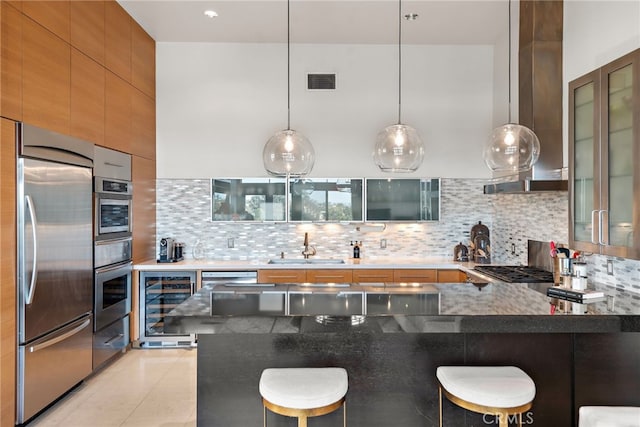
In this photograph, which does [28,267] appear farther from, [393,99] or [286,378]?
[393,99]

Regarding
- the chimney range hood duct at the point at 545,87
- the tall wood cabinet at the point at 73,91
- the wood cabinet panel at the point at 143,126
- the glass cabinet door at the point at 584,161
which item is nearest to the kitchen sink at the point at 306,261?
the tall wood cabinet at the point at 73,91

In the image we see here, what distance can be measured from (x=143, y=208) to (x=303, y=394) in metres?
3.56

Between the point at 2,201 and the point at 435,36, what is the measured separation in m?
4.46

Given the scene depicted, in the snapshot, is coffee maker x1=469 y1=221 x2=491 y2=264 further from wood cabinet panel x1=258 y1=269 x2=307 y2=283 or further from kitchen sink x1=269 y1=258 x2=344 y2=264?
wood cabinet panel x1=258 y1=269 x2=307 y2=283

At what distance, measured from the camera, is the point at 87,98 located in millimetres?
3525

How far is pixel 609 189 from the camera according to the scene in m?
2.55

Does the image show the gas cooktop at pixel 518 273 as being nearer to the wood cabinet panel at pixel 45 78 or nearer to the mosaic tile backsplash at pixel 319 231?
the mosaic tile backsplash at pixel 319 231

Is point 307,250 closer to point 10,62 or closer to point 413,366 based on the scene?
point 413,366

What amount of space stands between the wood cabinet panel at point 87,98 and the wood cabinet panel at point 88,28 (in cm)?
7

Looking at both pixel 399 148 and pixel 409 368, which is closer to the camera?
pixel 409 368

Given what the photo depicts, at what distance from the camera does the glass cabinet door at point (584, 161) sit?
8.72ft

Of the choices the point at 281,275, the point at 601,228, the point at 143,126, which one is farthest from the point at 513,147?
the point at 143,126

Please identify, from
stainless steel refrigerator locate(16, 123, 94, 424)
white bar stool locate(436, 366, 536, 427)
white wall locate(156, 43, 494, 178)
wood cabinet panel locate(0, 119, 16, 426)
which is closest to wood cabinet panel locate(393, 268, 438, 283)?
white wall locate(156, 43, 494, 178)

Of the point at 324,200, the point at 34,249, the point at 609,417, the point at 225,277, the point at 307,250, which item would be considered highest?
the point at 324,200
